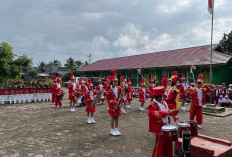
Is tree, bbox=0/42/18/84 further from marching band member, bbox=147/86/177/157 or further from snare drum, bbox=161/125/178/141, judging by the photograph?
snare drum, bbox=161/125/178/141

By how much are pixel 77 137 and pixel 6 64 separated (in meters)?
9.74

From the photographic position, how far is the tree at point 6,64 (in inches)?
479

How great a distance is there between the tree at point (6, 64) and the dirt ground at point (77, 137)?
5754 mm

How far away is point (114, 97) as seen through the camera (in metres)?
6.11

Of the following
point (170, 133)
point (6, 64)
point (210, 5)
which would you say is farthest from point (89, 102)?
point (210, 5)

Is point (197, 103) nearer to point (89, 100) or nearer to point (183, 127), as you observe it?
point (183, 127)

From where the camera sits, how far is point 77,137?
227 inches

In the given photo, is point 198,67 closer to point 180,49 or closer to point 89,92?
point 180,49

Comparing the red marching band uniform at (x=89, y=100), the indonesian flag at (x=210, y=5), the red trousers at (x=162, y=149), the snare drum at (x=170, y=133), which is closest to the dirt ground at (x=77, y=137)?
the red marching band uniform at (x=89, y=100)

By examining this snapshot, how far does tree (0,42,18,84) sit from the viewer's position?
479 inches

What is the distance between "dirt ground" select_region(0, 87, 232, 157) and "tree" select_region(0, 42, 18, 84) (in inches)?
227

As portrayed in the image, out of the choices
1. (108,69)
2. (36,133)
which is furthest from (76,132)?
(108,69)

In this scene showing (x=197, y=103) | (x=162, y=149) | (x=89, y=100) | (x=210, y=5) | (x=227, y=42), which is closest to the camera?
(x=162, y=149)

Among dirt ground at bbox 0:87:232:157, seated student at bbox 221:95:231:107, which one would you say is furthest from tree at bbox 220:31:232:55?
dirt ground at bbox 0:87:232:157
